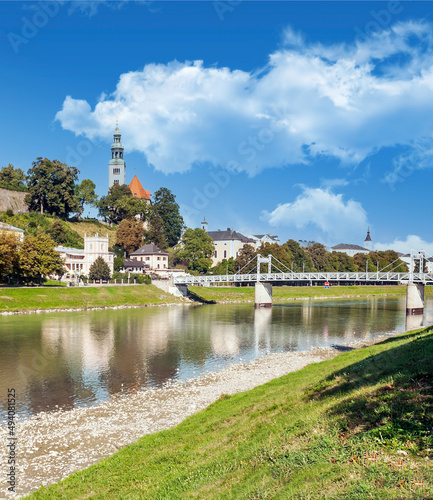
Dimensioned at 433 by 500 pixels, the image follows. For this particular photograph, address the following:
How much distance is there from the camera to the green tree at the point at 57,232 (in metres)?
105

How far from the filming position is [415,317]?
67438 millimetres

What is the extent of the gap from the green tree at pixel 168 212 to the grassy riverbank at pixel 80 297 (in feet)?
165

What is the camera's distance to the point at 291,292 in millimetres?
111875

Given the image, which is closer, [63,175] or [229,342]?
[229,342]

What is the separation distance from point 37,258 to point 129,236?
4813cm

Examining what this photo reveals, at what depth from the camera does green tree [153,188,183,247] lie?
14100 cm

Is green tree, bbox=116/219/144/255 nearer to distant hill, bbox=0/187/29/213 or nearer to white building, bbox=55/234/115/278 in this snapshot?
white building, bbox=55/234/115/278

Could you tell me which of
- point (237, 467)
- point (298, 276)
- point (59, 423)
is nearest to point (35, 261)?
point (298, 276)

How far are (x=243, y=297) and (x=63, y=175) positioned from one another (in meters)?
54.3

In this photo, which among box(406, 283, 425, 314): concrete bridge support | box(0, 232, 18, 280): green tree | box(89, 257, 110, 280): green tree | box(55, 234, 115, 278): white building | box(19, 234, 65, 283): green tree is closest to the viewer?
box(0, 232, 18, 280): green tree

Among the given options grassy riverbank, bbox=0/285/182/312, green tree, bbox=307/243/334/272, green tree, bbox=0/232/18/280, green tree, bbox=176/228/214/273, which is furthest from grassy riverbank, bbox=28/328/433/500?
green tree, bbox=307/243/334/272

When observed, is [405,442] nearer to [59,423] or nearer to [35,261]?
[59,423]

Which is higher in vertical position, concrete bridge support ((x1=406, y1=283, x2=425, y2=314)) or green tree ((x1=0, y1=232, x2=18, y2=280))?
green tree ((x1=0, y1=232, x2=18, y2=280))

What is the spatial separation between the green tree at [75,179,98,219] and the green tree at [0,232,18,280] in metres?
56.1
